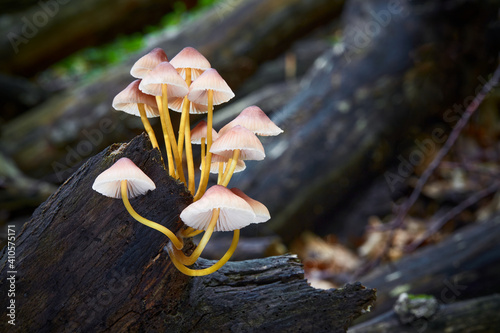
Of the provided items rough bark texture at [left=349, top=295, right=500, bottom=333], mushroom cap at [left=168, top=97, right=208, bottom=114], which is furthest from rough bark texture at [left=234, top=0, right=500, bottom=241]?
mushroom cap at [left=168, top=97, right=208, bottom=114]

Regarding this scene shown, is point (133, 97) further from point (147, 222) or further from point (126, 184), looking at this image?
point (147, 222)

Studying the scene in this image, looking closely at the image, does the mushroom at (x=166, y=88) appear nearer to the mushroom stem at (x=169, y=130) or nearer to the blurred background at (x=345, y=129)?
the mushroom stem at (x=169, y=130)

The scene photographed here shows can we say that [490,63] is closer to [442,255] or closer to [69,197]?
[442,255]

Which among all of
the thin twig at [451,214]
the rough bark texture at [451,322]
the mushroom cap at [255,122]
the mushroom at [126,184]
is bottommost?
the rough bark texture at [451,322]

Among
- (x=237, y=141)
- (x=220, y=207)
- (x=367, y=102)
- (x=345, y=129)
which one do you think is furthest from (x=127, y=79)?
(x=220, y=207)

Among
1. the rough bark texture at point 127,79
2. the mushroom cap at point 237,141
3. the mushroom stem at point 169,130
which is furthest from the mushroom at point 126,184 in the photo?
the rough bark texture at point 127,79

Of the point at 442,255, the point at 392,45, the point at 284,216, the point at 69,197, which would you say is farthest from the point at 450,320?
the point at 392,45
